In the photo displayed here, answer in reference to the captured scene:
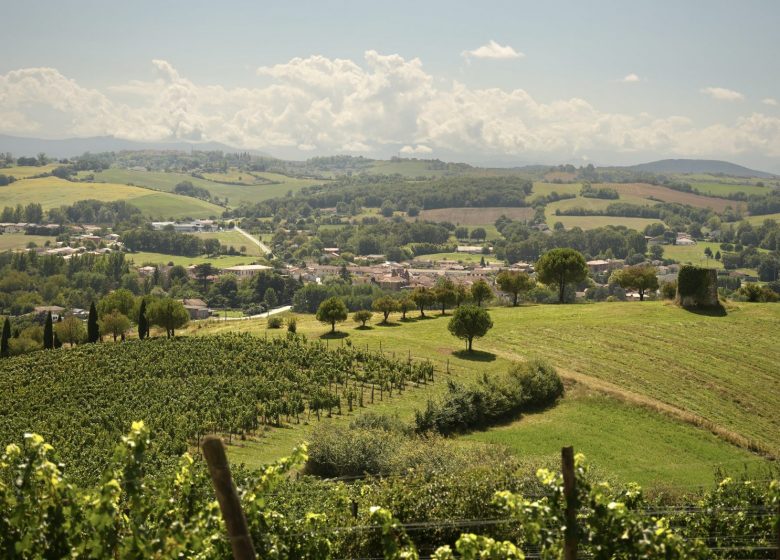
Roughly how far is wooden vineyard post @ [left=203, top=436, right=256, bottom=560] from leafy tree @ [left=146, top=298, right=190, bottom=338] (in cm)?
6029

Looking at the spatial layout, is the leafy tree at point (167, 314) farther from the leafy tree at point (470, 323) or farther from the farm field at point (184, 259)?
the farm field at point (184, 259)

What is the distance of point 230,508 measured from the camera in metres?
8.23

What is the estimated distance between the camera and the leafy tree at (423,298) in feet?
231

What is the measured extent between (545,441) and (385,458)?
11815mm

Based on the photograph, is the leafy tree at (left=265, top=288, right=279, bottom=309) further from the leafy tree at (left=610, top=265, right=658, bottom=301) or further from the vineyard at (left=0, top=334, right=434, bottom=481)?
the vineyard at (left=0, top=334, right=434, bottom=481)

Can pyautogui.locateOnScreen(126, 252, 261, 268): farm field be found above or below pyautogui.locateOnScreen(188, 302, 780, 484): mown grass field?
below

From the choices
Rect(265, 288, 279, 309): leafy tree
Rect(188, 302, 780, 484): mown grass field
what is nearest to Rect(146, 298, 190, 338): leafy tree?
Rect(188, 302, 780, 484): mown grass field

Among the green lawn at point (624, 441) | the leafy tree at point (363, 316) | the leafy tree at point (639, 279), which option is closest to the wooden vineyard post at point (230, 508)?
the green lawn at point (624, 441)

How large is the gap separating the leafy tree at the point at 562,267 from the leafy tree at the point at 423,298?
1462 centimetres

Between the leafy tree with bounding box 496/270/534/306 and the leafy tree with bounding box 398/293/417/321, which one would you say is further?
the leafy tree with bounding box 496/270/534/306

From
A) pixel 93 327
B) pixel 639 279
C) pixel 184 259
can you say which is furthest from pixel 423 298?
pixel 184 259

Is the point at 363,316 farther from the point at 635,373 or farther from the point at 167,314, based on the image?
the point at 635,373

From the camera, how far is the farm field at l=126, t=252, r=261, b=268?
184 meters

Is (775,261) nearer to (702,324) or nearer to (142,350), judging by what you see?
(702,324)
